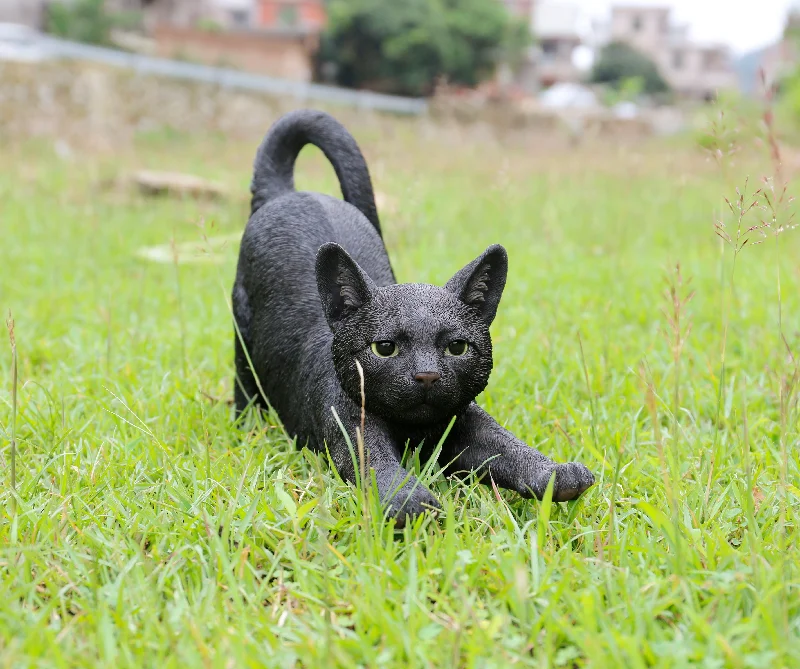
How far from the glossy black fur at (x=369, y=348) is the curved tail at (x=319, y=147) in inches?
5.2

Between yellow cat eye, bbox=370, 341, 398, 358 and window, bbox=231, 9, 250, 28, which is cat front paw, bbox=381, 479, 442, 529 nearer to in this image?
yellow cat eye, bbox=370, 341, 398, 358

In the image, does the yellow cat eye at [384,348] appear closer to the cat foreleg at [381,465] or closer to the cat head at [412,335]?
the cat head at [412,335]

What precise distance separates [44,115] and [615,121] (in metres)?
13.0

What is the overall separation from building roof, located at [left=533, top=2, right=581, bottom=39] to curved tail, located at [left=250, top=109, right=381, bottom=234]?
60.3m

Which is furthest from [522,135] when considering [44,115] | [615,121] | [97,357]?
[97,357]

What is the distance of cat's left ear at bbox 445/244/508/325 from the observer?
2076 mm

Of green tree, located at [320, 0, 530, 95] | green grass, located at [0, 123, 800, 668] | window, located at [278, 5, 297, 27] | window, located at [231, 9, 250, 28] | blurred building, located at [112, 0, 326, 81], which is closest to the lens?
green grass, located at [0, 123, 800, 668]

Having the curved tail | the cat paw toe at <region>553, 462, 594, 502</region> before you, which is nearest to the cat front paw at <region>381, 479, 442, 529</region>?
the cat paw toe at <region>553, 462, 594, 502</region>

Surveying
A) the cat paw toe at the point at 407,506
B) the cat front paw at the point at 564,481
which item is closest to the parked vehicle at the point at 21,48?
the cat paw toe at the point at 407,506

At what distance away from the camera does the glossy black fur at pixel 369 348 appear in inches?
77.2

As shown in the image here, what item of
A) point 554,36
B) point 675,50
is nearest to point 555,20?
point 554,36

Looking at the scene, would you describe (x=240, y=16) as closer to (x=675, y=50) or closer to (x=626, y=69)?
(x=626, y=69)

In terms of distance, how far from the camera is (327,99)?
730 inches

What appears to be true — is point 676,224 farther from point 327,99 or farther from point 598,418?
point 327,99
